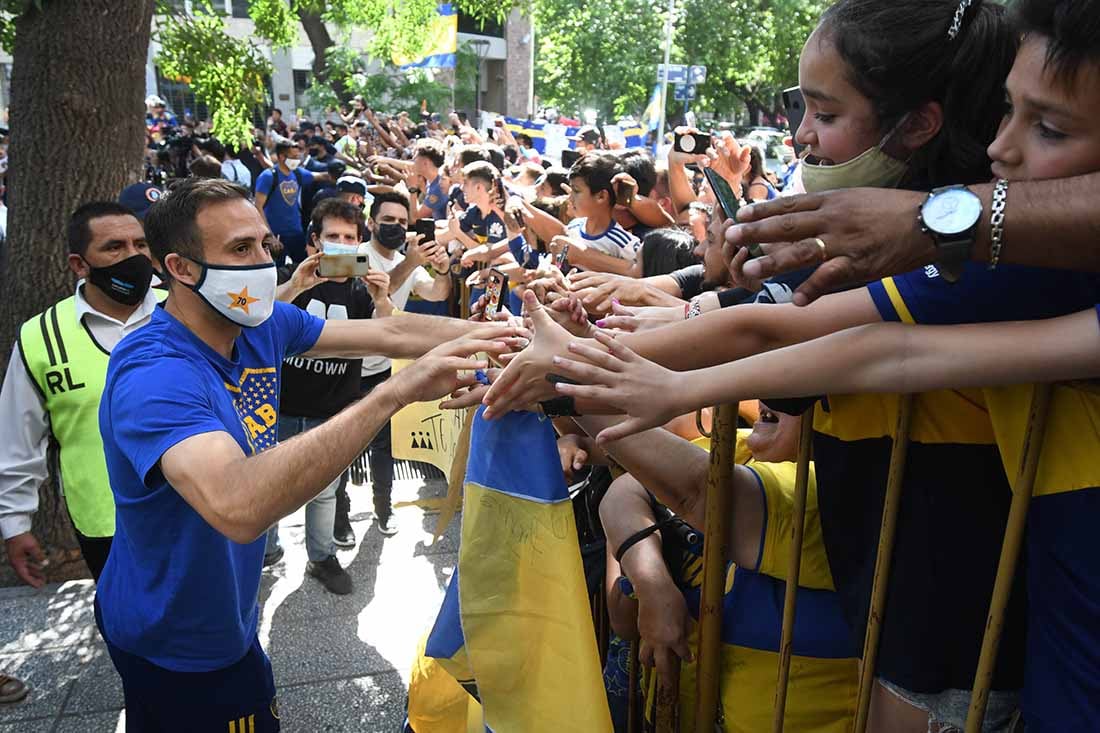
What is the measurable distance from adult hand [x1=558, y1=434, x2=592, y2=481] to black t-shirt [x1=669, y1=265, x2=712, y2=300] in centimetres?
96

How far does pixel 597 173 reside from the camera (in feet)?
16.6

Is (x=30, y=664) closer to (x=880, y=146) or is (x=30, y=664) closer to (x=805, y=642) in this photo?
(x=805, y=642)

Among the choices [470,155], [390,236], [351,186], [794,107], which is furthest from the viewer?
[470,155]

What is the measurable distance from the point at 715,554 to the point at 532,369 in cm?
57

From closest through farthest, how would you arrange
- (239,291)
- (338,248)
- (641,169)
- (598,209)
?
(239,291)
(338,248)
(598,209)
(641,169)

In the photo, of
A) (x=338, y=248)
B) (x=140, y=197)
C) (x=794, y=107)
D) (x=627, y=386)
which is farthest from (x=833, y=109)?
(x=140, y=197)

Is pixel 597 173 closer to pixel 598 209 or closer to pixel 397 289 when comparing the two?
pixel 598 209

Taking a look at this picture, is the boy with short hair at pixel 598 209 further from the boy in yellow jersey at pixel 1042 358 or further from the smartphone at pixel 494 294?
the boy in yellow jersey at pixel 1042 358

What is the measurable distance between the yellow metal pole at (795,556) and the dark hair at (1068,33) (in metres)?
0.72

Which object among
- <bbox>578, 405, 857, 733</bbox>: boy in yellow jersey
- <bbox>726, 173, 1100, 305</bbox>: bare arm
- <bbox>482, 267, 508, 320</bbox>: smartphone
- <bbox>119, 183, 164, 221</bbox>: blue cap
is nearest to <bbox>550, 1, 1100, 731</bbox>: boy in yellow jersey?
<bbox>726, 173, 1100, 305</bbox>: bare arm

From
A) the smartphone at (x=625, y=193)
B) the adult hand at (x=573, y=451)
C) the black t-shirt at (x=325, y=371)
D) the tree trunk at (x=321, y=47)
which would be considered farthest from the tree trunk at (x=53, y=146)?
the tree trunk at (x=321, y=47)

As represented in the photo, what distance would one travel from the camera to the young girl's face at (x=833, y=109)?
155cm

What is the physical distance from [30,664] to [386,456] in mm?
2149

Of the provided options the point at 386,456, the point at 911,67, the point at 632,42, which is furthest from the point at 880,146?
the point at 632,42
